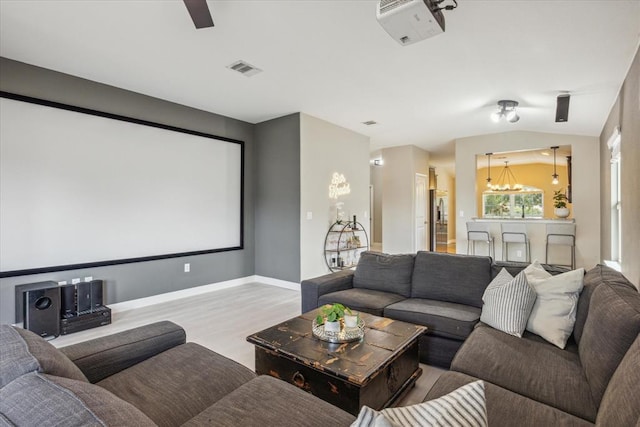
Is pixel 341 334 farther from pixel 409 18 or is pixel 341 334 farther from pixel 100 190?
pixel 100 190

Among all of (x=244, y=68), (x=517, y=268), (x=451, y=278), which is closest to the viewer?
(x=517, y=268)

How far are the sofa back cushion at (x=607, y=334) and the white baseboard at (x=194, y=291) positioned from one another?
3.99m

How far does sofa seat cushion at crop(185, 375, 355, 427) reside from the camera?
122 centimetres

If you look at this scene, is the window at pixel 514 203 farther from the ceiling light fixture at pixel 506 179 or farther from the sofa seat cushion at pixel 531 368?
the sofa seat cushion at pixel 531 368

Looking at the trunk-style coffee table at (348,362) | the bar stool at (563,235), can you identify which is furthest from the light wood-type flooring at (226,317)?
the bar stool at (563,235)

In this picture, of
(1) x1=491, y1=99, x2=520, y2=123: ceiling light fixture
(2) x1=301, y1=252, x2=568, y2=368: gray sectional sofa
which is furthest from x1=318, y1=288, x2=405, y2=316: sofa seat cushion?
(1) x1=491, y1=99, x2=520, y2=123: ceiling light fixture

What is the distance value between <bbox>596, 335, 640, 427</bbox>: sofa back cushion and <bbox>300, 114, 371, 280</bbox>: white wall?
429 centimetres

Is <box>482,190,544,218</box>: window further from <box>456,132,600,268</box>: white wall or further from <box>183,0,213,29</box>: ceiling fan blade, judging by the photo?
<box>183,0,213,29</box>: ceiling fan blade

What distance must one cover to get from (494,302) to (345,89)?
3083mm

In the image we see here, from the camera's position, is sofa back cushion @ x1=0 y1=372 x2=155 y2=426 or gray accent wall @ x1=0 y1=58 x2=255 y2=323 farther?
gray accent wall @ x1=0 y1=58 x2=255 y2=323

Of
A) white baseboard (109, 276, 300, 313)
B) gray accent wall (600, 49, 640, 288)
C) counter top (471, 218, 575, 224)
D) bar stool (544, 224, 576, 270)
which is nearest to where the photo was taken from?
gray accent wall (600, 49, 640, 288)

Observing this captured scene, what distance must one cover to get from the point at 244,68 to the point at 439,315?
10.3ft

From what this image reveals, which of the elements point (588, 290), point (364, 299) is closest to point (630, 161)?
point (588, 290)

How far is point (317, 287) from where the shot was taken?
321 cm
